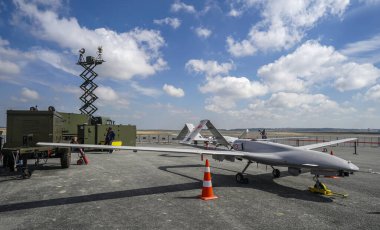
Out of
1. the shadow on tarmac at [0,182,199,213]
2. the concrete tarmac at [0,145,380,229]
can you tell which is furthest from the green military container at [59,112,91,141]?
the shadow on tarmac at [0,182,199,213]

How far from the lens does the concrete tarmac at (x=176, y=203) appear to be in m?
6.04

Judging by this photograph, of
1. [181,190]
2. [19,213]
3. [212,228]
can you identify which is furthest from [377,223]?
[19,213]

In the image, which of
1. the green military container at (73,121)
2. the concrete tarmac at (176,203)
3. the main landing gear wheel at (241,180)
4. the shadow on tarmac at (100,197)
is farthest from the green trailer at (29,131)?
the green military container at (73,121)

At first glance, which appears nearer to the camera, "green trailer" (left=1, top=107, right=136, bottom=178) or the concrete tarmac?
the concrete tarmac

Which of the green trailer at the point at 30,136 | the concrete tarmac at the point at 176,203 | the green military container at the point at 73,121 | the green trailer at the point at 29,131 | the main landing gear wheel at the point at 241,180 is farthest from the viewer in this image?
the green military container at the point at 73,121

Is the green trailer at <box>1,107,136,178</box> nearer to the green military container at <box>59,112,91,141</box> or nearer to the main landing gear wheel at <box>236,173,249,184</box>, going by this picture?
the main landing gear wheel at <box>236,173,249,184</box>

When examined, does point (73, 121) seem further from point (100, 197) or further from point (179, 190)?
point (179, 190)

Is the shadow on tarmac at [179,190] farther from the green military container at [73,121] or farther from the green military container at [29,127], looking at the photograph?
the green military container at [73,121]

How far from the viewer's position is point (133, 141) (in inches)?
1034

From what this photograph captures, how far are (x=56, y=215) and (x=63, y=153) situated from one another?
7.93 metres

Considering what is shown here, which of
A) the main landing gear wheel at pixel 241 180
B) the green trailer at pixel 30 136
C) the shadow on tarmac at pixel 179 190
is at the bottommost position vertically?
the shadow on tarmac at pixel 179 190

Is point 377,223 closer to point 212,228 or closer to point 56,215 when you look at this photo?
point 212,228

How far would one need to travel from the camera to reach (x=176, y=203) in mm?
7629

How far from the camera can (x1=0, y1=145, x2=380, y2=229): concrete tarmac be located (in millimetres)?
6035
